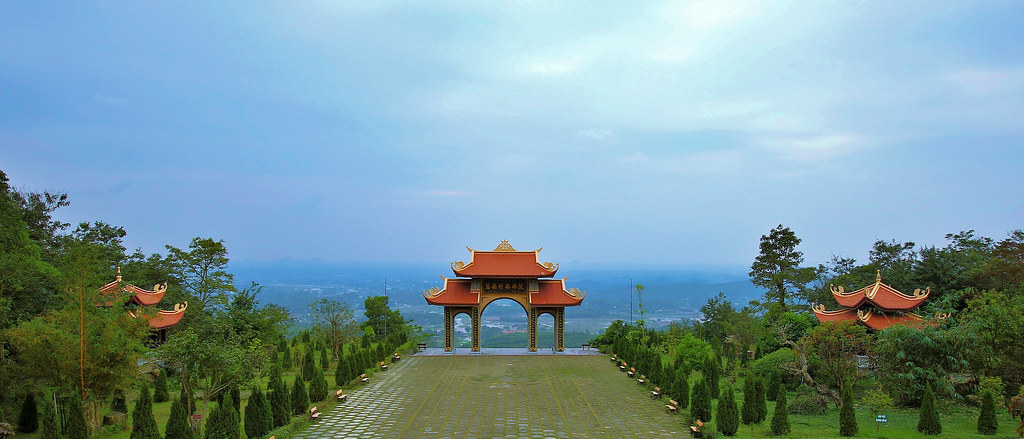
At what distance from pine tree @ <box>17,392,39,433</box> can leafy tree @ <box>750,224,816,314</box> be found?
103 ft

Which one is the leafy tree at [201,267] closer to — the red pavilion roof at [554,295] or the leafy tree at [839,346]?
the red pavilion roof at [554,295]

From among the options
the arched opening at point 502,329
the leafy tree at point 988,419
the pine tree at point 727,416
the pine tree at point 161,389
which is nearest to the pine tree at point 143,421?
the pine tree at point 161,389

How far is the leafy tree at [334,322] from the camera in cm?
2627

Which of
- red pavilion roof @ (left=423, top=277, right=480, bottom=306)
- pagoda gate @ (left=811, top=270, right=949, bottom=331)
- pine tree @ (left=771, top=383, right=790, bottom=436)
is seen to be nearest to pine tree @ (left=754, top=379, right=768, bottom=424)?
pine tree @ (left=771, top=383, right=790, bottom=436)

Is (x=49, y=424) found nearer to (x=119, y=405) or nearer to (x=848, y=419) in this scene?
(x=119, y=405)

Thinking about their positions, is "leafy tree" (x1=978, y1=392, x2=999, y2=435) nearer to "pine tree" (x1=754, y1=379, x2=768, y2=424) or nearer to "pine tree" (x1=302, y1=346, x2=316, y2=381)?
"pine tree" (x1=754, y1=379, x2=768, y2=424)

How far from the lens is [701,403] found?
13.9m

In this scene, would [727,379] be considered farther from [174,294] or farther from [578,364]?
[174,294]

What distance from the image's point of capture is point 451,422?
1433cm

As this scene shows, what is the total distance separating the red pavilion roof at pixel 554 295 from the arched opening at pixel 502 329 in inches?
94.1

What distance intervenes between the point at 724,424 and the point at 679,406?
2600 mm

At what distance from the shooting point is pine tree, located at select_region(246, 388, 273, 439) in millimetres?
12320

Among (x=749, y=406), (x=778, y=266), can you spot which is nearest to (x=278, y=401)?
(x=749, y=406)

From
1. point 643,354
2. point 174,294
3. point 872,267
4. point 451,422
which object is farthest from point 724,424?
point 174,294
